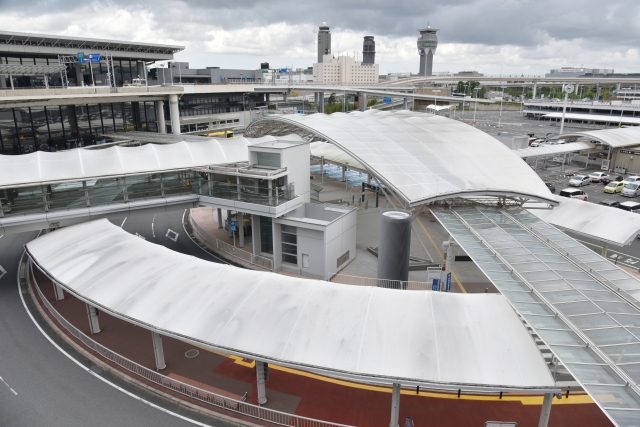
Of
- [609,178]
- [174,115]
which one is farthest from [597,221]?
[174,115]

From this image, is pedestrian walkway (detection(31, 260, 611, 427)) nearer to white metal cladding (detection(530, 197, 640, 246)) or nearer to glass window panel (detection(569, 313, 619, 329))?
glass window panel (detection(569, 313, 619, 329))

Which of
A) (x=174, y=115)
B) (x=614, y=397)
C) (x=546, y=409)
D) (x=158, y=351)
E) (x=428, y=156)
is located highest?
(x=174, y=115)

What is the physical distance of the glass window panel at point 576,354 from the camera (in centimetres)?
1025

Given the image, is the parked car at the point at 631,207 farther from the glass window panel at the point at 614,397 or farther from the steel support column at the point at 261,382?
the steel support column at the point at 261,382

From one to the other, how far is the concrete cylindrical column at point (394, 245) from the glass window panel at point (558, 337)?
840 cm

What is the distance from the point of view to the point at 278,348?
38.7 ft

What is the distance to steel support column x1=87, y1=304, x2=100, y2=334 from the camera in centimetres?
1675

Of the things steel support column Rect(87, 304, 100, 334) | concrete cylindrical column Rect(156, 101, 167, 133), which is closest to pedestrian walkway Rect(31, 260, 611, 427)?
steel support column Rect(87, 304, 100, 334)

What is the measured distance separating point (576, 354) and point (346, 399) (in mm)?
6828

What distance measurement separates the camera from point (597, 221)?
24.0 meters

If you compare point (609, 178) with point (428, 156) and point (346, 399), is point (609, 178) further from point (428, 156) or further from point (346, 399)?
point (346, 399)

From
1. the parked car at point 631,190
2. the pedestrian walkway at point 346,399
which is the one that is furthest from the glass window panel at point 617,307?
the parked car at point 631,190

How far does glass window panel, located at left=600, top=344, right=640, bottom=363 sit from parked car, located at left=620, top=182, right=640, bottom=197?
3555 centimetres

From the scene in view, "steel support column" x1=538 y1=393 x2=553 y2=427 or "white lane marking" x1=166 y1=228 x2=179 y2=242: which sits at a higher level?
"steel support column" x1=538 y1=393 x2=553 y2=427
